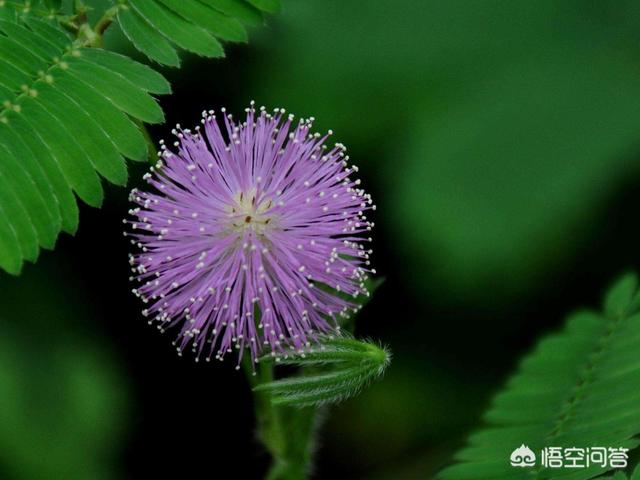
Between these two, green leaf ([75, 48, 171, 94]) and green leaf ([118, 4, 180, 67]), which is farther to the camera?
green leaf ([118, 4, 180, 67])

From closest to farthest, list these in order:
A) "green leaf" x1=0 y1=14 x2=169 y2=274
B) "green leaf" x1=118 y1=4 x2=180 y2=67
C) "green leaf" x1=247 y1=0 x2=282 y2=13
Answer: "green leaf" x1=0 y1=14 x2=169 y2=274, "green leaf" x1=118 y1=4 x2=180 y2=67, "green leaf" x1=247 y1=0 x2=282 y2=13

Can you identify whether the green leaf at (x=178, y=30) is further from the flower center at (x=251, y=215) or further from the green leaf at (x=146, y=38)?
the flower center at (x=251, y=215)

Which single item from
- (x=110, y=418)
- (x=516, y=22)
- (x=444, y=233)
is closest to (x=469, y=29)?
(x=516, y=22)

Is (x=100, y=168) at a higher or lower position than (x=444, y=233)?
lower

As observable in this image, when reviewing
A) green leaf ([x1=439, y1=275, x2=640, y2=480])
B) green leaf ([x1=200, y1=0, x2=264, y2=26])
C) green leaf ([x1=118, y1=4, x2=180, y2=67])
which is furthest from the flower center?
green leaf ([x1=439, y1=275, x2=640, y2=480])

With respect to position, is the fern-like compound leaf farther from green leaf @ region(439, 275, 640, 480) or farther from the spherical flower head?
green leaf @ region(439, 275, 640, 480)

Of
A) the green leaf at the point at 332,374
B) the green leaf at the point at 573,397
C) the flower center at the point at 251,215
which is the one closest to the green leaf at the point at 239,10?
the flower center at the point at 251,215

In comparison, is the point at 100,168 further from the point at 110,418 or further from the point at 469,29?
the point at 469,29
